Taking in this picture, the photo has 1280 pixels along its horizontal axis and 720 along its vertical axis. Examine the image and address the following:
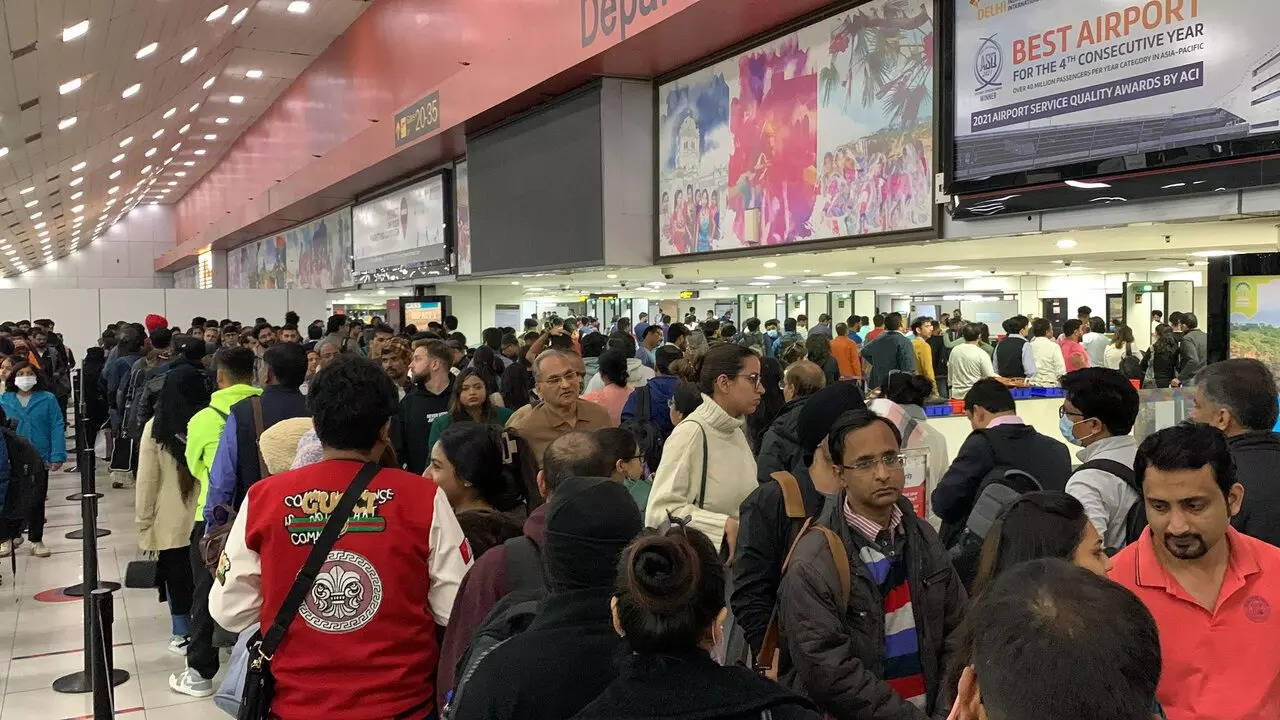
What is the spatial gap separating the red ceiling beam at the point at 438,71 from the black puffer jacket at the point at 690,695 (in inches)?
252

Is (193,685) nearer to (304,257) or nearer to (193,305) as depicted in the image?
(193,305)

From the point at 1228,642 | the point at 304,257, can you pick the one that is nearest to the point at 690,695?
the point at 1228,642

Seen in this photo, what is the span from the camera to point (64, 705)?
210 inches

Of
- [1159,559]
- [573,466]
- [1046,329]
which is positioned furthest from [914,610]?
[1046,329]

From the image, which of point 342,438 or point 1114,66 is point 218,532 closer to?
point 342,438

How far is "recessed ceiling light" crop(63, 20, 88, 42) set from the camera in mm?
8875

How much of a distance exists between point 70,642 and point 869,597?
576 centimetres

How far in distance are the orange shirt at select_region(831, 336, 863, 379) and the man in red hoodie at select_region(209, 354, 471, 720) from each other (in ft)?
30.5

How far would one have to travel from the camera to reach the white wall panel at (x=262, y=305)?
19328mm

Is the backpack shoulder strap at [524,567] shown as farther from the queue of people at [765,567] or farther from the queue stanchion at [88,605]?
the queue stanchion at [88,605]

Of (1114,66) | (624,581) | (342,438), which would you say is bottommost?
(624,581)

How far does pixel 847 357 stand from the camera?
11578 millimetres

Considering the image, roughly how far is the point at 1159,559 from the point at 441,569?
1749mm

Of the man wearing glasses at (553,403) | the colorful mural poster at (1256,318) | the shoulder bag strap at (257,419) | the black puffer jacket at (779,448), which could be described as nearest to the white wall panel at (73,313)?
the shoulder bag strap at (257,419)
